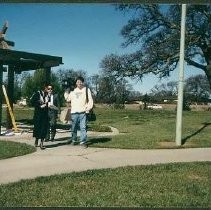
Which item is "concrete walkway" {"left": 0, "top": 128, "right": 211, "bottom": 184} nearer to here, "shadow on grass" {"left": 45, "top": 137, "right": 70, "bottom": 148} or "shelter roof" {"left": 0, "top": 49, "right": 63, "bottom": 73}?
"shadow on grass" {"left": 45, "top": 137, "right": 70, "bottom": 148}

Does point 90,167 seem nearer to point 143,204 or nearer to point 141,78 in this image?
point 143,204

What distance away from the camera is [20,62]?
50.9 ft

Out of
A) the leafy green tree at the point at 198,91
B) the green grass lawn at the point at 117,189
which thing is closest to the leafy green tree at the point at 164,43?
the leafy green tree at the point at 198,91

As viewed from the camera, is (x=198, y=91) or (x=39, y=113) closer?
(x=39, y=113)

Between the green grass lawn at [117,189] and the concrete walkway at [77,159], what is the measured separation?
526 mm

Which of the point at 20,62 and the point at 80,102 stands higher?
the point at 20,62

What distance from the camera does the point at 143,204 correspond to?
5.39m

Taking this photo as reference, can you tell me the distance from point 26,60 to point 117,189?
991cm

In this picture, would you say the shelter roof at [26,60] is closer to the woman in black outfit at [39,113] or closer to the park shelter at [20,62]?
the park shelter at [20,62]

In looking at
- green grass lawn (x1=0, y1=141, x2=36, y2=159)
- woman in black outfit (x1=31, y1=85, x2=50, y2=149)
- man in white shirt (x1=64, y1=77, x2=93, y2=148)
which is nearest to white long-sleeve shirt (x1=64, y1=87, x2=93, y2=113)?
man in white shirt (x1=64, y1=77, x2=93, y2=148)

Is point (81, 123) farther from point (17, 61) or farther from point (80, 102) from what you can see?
point (17, 61)

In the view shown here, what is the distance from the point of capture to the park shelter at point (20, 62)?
1320 centimetres

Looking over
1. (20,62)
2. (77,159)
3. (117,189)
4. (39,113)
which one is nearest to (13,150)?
(39,113)

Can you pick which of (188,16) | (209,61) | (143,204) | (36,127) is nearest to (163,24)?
(188,16)
